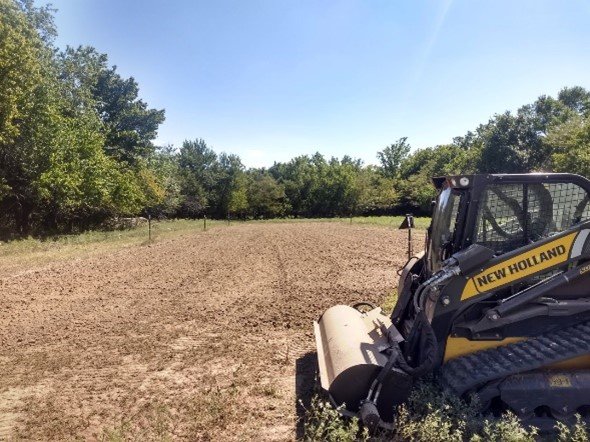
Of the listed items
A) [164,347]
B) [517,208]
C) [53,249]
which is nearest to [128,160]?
[53,249]

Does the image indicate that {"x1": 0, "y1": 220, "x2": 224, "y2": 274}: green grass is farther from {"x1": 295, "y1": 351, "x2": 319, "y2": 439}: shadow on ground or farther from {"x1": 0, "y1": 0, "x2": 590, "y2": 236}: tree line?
{"x1": 295, "y1": 351, "x2": 319, "y2": 439}: shadow on ground

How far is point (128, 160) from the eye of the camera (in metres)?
39.3

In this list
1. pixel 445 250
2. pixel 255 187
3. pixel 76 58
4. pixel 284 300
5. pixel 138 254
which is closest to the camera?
pixel 445 250

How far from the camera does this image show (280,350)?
6363 mm

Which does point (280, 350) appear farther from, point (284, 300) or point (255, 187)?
point (255, 187)

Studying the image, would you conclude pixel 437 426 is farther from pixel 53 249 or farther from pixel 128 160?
pixel 128 160

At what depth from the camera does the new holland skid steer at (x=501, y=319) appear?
3820mm

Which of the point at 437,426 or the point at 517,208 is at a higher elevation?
the point at 517,208

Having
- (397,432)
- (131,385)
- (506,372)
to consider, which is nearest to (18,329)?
(131,385)

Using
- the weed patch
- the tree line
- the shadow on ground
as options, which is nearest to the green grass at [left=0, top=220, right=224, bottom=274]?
the tree line

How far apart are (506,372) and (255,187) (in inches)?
2508

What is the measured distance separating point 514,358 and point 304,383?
7.58ft

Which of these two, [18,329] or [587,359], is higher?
[587,359]

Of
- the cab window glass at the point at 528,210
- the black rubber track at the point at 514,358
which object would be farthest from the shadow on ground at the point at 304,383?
the cab window glass at the point at 528,210
